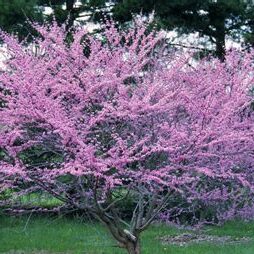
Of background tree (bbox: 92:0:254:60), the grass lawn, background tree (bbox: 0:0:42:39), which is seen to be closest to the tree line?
background tree (bbox: 92:0:254:60)

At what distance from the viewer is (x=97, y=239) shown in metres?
8.88

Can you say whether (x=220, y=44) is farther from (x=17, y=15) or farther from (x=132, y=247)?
(x=132, y=247)

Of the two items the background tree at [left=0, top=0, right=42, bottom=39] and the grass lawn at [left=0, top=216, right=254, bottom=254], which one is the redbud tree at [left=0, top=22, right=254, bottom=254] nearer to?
the grass lawn at [left=0, top=216, right=254, bottom=254]

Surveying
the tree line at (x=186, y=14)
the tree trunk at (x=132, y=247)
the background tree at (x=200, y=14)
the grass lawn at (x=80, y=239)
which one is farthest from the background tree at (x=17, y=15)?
the tree trunk at (x=132, y=247)

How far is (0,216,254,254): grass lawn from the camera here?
768 cm

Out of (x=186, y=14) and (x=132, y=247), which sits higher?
(x=186, y=14)

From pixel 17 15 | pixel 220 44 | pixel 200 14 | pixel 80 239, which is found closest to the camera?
pixel 80 239

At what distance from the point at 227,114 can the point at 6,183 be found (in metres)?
2.33

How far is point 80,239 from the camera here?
892 centimetres

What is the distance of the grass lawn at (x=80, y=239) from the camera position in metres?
7.68

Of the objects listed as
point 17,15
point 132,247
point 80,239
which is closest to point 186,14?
point 17,15

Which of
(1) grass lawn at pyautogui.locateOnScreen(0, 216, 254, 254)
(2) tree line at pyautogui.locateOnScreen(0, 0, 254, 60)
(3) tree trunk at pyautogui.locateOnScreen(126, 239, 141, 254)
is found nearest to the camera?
(3) tree trunk at pyautogui.locateOnScreen(126, 239, 141, 254)

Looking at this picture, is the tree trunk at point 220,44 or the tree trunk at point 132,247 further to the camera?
the tree trunk at point 220,44

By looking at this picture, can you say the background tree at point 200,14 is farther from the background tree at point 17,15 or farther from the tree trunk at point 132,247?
the tree trunk at point 132,247
